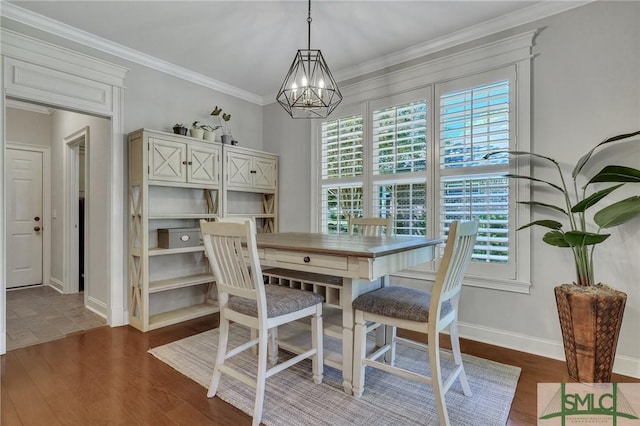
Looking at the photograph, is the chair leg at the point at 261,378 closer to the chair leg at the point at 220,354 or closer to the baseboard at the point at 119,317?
the chair leg at the point at 220,354

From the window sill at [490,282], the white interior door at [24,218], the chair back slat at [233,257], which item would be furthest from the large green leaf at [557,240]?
the white interior door at [24,218]

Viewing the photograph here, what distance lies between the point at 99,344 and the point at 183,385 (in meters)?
1.17

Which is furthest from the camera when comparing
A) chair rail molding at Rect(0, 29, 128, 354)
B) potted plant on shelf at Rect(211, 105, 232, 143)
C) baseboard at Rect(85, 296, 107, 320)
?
potted plant on shelf at Rect(211, 105, 232, 143)

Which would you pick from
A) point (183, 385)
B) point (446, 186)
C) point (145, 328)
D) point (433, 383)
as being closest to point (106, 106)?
point (145, 328)

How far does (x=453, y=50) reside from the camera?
294 cm

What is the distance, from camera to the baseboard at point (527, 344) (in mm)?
2184

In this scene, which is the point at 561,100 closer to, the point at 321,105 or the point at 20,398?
the point at 321,105

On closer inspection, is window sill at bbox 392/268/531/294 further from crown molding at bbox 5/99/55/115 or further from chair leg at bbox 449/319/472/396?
crown molding at bbox 5/99/55/115

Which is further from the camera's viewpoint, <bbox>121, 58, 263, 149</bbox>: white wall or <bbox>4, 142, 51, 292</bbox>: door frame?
<bbox>4, 142, 51, 292</bbox>: door frame

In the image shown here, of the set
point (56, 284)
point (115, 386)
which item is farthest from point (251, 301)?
point (56, 284)

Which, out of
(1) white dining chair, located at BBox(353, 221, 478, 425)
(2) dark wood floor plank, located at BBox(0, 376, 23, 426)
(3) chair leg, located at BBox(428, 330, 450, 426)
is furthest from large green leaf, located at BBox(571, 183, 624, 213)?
(2) dark wood floor plank, located at BBox(0, 376, 23, 426)

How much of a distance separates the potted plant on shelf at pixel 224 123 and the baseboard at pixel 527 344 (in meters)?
3.12

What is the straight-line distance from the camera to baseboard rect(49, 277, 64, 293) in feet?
14.4

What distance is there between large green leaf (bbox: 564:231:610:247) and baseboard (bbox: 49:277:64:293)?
5599 millimetres
